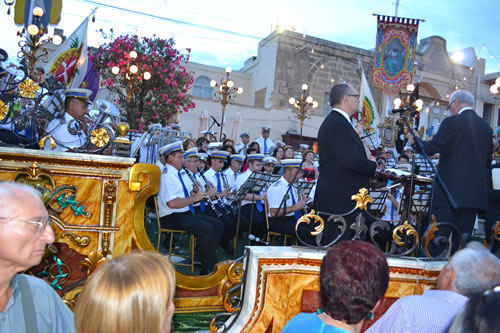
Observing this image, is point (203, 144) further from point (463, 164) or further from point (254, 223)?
point (463, 164)

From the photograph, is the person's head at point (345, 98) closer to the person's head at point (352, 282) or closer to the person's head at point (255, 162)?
the person's head at point (352, 282)

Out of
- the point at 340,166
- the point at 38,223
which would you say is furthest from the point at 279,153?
the point at 38,223

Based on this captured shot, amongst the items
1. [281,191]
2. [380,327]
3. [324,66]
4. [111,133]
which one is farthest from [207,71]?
[380,327]

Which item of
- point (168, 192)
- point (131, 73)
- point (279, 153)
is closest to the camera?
point (168, 192)

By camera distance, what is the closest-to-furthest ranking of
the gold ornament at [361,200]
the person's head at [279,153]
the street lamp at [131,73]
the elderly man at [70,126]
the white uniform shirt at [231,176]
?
the gold ornament at [361,200] < the elderly man at [70,126] < the white uniform shirt at [231,176] < the person's head at [279,153] < the street lamp at [131,73]

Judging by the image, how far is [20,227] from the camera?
176 cm

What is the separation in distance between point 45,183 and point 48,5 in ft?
27.4

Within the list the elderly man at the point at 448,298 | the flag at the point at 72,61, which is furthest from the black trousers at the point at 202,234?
the flag at the point at 72,61

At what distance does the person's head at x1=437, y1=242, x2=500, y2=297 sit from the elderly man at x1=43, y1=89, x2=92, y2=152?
2902 mm

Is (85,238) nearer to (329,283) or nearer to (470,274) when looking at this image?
(329,283)

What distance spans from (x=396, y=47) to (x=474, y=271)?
14573 mm

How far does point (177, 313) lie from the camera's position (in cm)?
384

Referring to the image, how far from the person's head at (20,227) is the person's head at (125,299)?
1.59 feet

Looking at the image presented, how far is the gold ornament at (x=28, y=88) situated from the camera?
3600 millimetres
